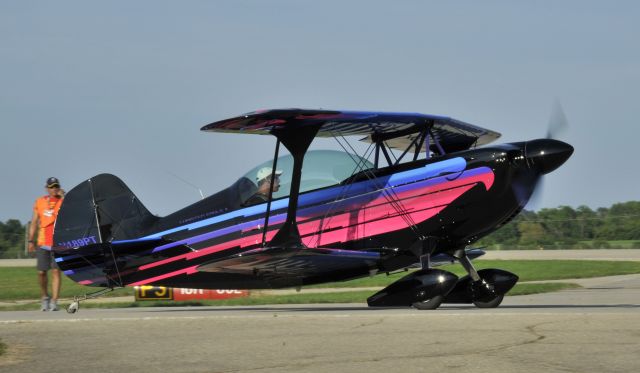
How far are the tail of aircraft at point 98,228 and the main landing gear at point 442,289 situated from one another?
14.3 feet

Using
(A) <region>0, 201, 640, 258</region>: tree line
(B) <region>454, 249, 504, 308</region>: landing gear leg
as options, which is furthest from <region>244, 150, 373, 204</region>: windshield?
(A) <region>0, 201, 640, 258</region>: tree line

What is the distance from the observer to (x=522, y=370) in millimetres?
6887

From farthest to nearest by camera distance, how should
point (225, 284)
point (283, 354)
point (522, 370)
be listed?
1. point (225, 284)
2. point (283, 354)
3. point (522, 370)

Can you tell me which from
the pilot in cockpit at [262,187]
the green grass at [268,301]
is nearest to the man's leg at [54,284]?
the green grass at [268,301]

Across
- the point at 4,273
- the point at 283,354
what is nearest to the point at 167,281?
the point at 283,354

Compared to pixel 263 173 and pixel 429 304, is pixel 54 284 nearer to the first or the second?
pixel 263 173

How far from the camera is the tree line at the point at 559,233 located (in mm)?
47062

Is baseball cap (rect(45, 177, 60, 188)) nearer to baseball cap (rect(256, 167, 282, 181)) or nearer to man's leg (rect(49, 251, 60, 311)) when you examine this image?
man's leg (rect(49, 251, 60, 311))

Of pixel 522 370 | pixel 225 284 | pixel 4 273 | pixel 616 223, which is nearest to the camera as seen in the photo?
pixel 522 370

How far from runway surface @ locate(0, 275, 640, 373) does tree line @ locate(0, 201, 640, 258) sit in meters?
35.3

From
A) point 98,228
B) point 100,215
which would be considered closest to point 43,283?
point 98,228

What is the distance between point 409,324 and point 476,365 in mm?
2588

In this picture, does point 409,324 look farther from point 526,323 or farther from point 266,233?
point 266,233

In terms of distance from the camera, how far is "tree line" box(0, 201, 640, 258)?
1853 inches
